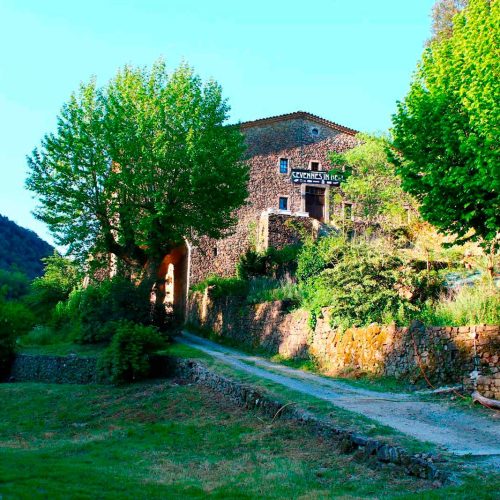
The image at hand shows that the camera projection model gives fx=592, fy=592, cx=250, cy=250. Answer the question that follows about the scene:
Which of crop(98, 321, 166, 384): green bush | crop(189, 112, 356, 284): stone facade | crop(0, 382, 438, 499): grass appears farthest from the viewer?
crop(189, 112, 356, 284): stone facade

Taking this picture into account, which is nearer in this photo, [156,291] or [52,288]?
[156,291]

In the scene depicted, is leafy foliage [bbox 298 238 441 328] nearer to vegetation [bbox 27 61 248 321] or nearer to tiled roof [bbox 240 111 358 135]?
vegetation [bbox 27 61 248 321]

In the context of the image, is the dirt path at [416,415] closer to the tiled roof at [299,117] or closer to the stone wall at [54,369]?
the stone wall at [54,369]

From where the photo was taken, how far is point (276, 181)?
3831 cm

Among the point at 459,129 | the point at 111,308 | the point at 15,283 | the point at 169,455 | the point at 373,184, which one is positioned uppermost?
the point at 373,184

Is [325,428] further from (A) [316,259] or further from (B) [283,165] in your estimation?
(B) [283,165]

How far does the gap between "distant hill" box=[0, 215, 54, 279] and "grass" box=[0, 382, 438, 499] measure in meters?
58.4

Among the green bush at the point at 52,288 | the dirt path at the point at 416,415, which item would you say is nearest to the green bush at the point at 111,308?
the dirt path at the point at 416,415

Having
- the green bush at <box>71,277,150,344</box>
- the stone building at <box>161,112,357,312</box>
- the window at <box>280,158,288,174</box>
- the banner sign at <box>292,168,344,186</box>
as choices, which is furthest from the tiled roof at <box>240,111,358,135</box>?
the green bush at <box>71,277,150,344</box>

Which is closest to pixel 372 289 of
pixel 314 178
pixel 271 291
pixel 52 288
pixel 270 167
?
pixel 271 291

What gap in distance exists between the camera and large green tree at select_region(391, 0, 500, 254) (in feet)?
40.5

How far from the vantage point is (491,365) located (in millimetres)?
12641

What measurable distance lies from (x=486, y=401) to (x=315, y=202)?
28452 mm

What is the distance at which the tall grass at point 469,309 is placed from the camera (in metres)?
13.8
